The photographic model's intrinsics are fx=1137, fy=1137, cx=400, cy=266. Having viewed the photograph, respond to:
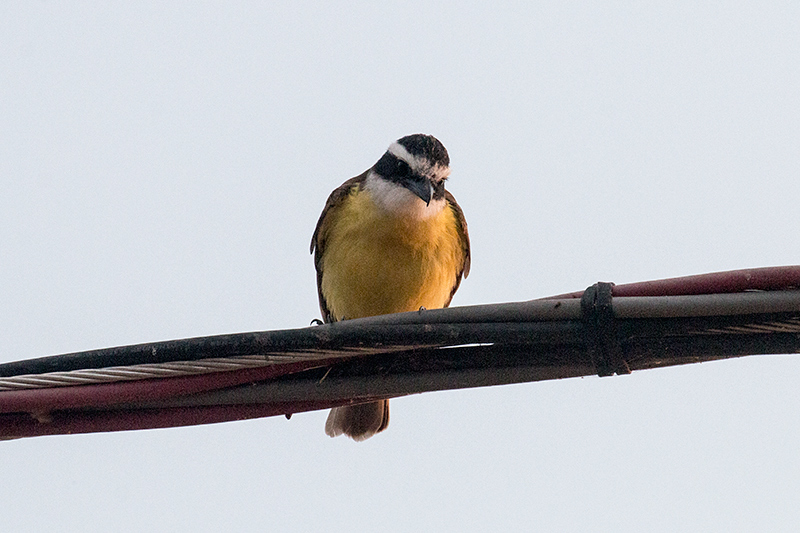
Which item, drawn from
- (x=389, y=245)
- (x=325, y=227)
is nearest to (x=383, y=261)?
(x=389, y=245)

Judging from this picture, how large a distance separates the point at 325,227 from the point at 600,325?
3.71 meters

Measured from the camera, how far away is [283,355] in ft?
11.0

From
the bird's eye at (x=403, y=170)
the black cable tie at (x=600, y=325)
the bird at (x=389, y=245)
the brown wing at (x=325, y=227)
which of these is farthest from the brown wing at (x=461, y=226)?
the black cable tie at (x=600, y=325)

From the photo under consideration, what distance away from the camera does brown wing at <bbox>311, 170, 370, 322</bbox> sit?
22.3 ft

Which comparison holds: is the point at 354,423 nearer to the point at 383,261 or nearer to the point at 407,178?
the point at 383,261

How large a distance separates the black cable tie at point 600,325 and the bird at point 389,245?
9.88 ft

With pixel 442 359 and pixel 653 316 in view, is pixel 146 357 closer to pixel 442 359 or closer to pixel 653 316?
pixel 442 359

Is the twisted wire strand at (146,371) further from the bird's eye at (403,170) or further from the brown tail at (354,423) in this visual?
the bird's eye at (403,170)

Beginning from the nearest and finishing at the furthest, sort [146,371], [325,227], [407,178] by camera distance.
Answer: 1. [146,371]
2. [407,178]
3. [325,227]

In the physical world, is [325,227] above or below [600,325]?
above

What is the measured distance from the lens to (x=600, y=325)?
3.23m

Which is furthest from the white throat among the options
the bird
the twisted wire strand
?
the twisted wire strand

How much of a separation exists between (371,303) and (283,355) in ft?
9.80

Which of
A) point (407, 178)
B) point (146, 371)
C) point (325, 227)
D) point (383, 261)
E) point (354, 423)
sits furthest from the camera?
point (325, 227)
